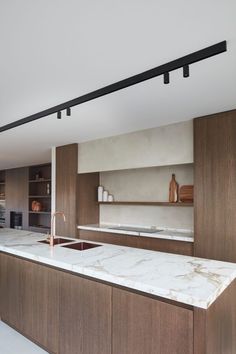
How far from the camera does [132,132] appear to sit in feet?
12.2

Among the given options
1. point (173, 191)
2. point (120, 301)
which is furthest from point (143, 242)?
point (120, 301)

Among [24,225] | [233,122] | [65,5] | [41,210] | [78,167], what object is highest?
[65,5]

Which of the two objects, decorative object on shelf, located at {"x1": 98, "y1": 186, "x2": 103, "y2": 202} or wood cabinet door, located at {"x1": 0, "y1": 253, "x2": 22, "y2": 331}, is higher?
decorative object on shelf, located at {"x1": 98, "y1": 186, "x2": 103, "y2": 202}

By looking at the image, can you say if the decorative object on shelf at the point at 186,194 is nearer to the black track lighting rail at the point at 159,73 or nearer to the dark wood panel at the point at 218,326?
the dark wood panel at the point at 218,326

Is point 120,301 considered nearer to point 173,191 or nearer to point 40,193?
point 173,191

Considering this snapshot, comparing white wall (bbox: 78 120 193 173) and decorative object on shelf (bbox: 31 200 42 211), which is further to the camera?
decorative object on shelf (bbox: 31 200 42 211)

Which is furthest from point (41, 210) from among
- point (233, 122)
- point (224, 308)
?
point (224, 308)

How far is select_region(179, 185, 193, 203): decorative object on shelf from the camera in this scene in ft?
11.5

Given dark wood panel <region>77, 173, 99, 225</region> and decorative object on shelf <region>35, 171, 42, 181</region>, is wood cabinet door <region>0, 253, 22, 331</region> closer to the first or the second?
dark wood panel <region>77, 173, 99, 225</region>

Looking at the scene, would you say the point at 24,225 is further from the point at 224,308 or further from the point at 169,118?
the point at 224,308

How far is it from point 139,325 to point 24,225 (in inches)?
254

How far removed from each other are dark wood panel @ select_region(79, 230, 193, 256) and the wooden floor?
5.81 feet

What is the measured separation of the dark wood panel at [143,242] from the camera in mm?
3203

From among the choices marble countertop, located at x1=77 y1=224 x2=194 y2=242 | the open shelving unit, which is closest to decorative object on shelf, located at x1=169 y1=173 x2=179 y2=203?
marble countertop, located at x1=77 y1=224 x2=194 y2=242
